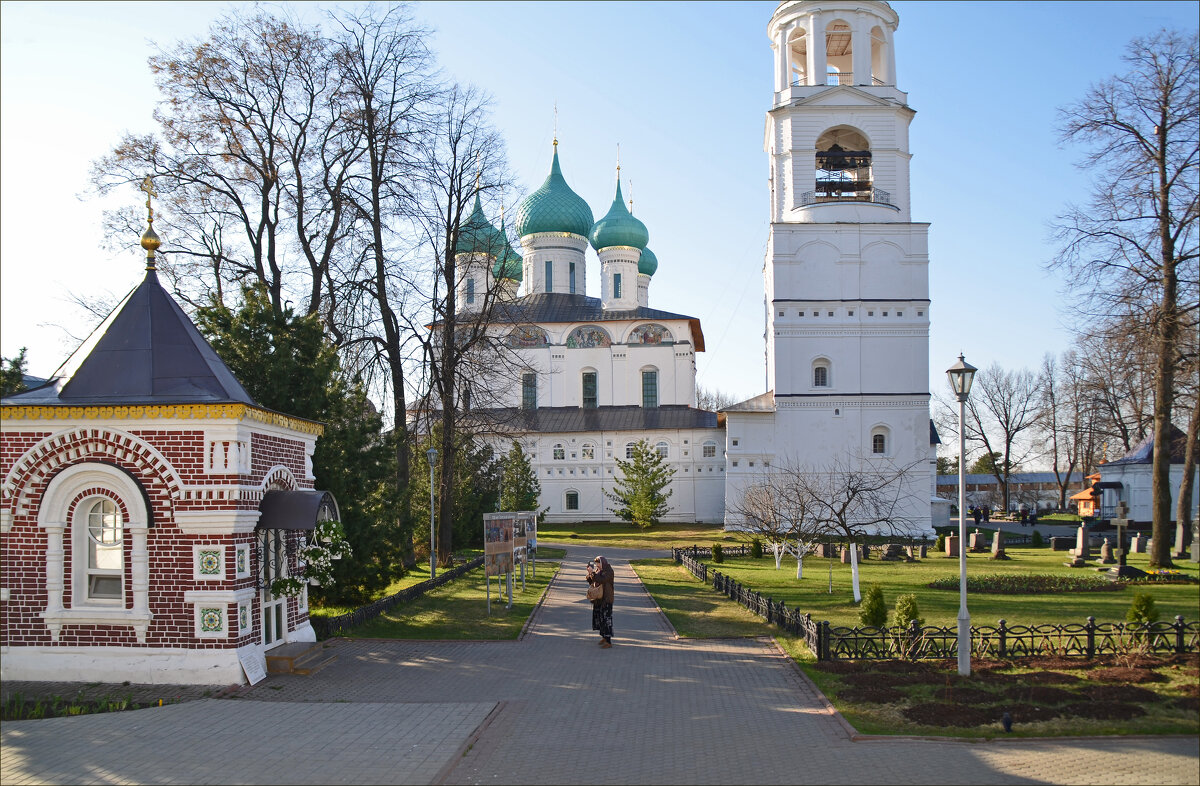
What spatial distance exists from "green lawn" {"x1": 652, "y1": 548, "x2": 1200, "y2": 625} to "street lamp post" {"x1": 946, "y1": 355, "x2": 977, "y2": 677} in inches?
158

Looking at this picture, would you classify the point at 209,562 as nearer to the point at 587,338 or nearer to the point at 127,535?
the point at 127,535

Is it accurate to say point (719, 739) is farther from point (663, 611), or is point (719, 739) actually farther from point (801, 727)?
point (663, 611)

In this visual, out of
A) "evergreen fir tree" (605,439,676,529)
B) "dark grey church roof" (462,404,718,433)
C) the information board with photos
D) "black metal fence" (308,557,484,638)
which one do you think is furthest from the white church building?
the information board with photos

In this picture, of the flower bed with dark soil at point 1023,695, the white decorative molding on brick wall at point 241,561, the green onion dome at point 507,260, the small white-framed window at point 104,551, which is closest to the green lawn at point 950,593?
the flower bed with dark soil at point 1023,695

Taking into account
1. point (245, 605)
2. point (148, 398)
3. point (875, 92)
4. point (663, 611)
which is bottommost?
point (663, 611)

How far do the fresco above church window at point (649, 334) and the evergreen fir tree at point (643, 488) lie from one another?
695 cm

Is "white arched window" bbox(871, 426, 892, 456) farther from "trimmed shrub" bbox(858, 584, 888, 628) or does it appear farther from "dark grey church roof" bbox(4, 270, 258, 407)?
"dark grey church roof" bbox(4, 270, 258, 407)

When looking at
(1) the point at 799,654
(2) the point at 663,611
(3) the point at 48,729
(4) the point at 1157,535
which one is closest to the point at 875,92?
(4) the point at 1157,535

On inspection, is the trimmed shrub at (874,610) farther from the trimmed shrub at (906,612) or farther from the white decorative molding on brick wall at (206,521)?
the white decorative molding on brick wall at (206,521)

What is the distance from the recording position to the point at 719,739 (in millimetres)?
9438

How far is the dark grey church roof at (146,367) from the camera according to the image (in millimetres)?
11586

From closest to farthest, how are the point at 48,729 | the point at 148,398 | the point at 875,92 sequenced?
1. the point at 48,729
2. the point at 148,398
3. the point at 875,92

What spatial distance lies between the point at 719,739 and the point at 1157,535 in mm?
17119

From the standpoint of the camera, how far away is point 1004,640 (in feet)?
40.8
